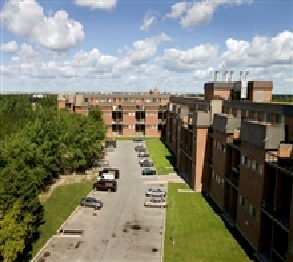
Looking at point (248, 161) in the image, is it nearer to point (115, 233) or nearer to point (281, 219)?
point (281, 219)

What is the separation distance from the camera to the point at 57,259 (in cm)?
2766

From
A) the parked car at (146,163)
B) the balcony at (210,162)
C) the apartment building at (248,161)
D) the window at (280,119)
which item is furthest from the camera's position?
the parked car at (146,163)

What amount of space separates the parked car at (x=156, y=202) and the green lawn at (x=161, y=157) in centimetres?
1556

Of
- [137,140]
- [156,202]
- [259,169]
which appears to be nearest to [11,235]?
[156,202]

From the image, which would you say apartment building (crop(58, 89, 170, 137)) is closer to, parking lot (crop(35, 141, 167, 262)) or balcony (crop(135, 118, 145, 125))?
balcony (crop(135, 118, 145, 125))

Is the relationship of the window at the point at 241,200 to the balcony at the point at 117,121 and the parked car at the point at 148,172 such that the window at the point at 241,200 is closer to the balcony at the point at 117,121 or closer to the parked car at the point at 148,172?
the parked car at the point at 148,172

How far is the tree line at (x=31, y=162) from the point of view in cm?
2566

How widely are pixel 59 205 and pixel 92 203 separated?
4.29m

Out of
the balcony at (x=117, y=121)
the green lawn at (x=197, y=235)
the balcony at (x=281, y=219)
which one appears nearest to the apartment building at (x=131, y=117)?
the balcony at (x=117, y=121)

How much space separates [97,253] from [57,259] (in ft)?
11.0

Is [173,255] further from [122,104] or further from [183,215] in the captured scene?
[122,104]

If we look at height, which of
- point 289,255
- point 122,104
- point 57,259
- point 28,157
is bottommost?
point 57,259

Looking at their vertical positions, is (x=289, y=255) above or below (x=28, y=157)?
below

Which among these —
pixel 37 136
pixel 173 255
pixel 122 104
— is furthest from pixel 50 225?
pixel 122 104
